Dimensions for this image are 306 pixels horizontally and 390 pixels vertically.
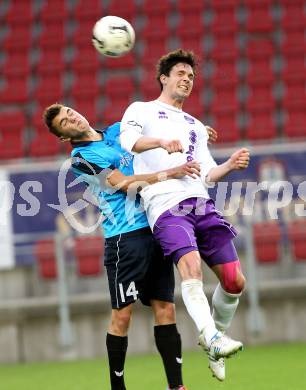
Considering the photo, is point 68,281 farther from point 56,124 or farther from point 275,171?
point 56,124

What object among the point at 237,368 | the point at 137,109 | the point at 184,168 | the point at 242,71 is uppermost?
the point at 242,71

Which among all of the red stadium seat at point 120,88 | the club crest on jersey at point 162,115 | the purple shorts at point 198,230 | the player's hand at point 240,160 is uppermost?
the red stadium seat at point 120,88

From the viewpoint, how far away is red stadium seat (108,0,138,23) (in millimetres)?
15547

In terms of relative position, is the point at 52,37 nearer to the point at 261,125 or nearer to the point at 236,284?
the point at 261,125

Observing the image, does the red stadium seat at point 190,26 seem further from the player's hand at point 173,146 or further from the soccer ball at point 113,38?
the player's hand at point 173,146

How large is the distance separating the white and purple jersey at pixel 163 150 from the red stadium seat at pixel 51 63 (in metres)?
9.03

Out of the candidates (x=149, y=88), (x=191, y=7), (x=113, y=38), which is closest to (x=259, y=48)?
(x=191, y=7)

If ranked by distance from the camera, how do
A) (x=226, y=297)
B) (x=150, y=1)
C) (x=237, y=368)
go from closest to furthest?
(x=226, y=297) < (x=237, y=368) < (x=150, y=1)

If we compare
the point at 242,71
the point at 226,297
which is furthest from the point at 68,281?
the point at 242,71

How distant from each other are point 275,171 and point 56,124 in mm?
4584

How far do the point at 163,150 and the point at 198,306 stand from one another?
1.04 m

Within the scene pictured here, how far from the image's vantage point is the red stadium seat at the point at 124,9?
15.5m

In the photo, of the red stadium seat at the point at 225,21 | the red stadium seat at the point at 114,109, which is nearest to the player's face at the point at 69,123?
the red stadium seat at the point at 114,109

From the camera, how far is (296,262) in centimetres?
1015
